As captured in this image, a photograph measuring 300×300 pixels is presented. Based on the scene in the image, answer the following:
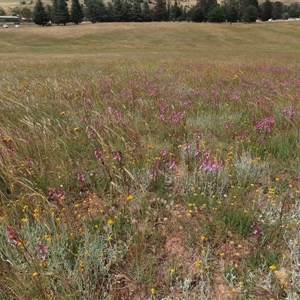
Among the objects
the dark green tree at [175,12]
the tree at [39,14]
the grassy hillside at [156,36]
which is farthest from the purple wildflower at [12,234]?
the dark green tree at [175,12]

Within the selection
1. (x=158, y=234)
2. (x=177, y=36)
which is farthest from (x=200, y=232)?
(x=177, y=36)

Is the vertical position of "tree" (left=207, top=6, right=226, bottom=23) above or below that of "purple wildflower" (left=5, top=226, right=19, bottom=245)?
above

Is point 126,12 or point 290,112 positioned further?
point 126,12

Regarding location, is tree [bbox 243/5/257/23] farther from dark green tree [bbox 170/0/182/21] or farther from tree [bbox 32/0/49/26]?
tree [bbox 32/0/49/26]

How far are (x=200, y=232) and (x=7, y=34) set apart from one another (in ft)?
260

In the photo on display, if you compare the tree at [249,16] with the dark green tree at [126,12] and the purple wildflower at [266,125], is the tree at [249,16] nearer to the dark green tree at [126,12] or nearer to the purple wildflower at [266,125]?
the dark green tree at [126,12]

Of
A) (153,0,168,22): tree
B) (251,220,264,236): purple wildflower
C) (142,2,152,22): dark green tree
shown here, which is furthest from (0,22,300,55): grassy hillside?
(153,0,168,22): tree

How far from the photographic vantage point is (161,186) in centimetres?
348

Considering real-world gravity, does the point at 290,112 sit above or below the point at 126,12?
below

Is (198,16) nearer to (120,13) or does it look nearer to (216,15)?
(216,15)

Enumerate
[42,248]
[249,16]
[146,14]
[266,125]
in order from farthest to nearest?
[146,14]
[249,16]
[266,125]
[42,248]

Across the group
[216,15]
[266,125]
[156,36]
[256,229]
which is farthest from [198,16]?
[256,229]

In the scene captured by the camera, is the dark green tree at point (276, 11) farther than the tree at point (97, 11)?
Yes

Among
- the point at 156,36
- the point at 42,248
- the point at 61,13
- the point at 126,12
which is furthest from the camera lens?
the point at 126,12
